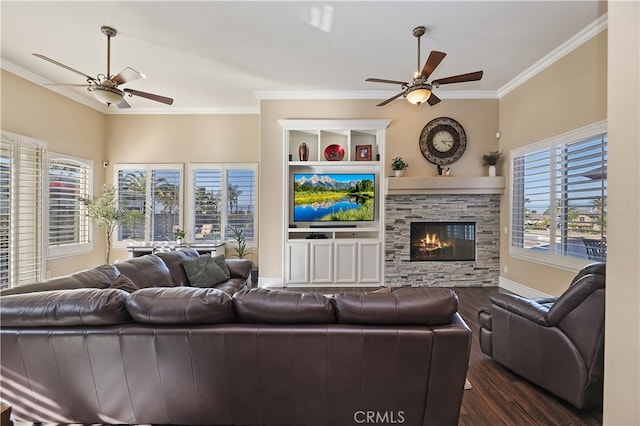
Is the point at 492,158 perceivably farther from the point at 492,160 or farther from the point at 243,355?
the point at 243,355

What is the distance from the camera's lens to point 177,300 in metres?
1.59

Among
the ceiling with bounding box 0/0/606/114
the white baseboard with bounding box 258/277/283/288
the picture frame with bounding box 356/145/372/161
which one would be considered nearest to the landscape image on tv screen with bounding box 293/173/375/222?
the picture frame with bounding box 356/145/372/161

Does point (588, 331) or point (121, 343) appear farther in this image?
point (588, 331)

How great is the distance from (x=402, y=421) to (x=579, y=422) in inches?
49.0

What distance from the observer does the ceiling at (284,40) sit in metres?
3.00

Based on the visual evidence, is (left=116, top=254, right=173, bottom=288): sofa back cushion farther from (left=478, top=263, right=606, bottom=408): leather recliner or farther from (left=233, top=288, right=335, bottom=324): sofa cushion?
(left=478, top=263, right=606, bottom=408): leather recliner

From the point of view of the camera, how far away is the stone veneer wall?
512 cm

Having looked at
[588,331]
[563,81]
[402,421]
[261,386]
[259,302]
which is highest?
[563,81]

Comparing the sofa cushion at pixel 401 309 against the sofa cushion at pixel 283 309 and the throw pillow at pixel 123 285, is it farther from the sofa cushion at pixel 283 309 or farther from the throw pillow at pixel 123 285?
the throw pillow at pixel 123 285

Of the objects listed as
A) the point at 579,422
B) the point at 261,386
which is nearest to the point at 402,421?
the point at 261,386

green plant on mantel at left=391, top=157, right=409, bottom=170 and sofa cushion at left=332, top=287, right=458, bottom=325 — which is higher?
green plant on mantel at left=391, top=157, right=409, bottom=170

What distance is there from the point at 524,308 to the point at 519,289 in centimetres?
288

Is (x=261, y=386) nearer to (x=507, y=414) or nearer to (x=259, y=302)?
(x=259, y=302)

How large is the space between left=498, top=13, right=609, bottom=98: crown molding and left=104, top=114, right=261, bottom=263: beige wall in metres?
4.52
